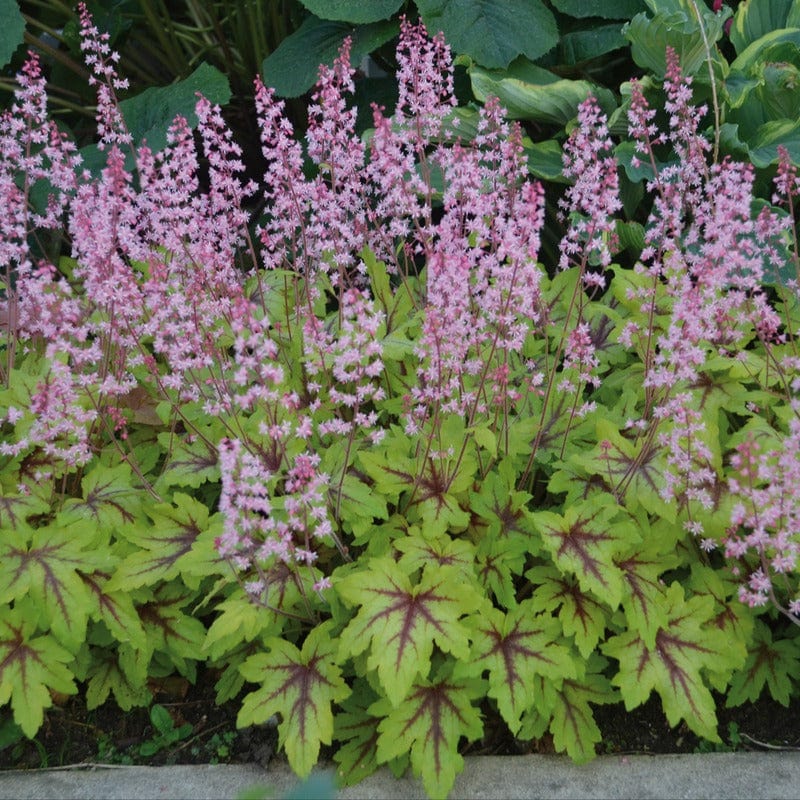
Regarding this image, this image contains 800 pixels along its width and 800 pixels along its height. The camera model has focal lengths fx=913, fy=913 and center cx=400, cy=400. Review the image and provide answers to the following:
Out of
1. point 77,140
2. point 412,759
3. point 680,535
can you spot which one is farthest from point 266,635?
point 77,140

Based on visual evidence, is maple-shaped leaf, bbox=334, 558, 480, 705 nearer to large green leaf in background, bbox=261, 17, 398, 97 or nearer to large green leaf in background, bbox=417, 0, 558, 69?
large green leaf in background, bbox=417, 0, 558, 69

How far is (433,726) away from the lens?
7.09ft

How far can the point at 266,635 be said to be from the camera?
2.29 meters

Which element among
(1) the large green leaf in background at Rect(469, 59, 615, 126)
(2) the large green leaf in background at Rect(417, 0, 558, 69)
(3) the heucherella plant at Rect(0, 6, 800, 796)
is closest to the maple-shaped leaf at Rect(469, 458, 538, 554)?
(3) the heucherella plant at Rect(0, 6, 800, 796)

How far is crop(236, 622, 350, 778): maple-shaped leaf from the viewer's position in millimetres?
2090

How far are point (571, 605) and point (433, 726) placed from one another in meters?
0.47

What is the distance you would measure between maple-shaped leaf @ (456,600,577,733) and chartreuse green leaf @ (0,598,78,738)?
98 centimetres

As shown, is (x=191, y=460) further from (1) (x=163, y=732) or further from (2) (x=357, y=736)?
(2) (x=357, y=736)

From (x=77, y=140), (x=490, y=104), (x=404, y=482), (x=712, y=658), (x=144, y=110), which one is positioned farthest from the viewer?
(x=77, y=140)

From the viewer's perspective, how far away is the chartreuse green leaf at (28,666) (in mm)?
2158

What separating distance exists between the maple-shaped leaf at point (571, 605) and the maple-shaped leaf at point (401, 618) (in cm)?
26

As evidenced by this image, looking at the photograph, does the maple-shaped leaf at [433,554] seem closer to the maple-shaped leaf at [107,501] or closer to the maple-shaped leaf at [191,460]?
the maple-shaped leaf at [191,460]

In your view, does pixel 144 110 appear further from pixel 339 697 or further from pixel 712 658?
pixel 712 658

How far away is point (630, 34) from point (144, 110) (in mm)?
2084
